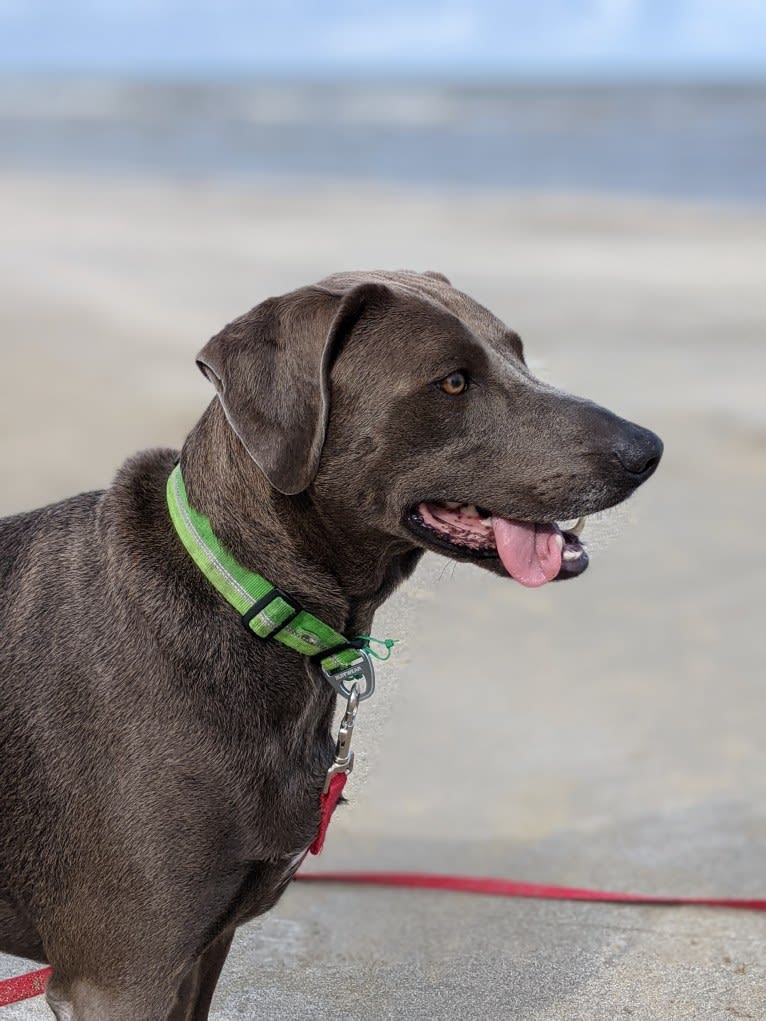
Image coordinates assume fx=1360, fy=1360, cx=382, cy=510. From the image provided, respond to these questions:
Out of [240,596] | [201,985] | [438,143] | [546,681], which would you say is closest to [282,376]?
[240,596]

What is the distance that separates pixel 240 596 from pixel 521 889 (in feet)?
6.52

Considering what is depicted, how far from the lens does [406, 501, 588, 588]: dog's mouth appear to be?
3.05 metres

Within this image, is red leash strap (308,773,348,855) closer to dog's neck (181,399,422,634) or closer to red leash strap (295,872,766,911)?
dog's neck (181,399,422,634)

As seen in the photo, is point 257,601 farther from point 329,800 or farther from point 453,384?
point 453,384

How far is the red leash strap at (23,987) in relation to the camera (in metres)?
3.18

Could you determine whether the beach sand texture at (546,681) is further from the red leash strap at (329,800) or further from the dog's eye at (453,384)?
the dog's eye at (453,384)

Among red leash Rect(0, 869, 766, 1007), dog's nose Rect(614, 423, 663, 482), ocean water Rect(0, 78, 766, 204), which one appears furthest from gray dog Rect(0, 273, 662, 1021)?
ocean water Rect(0, 78, 766, 204)

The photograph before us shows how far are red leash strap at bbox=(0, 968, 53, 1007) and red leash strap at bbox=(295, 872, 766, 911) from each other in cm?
155

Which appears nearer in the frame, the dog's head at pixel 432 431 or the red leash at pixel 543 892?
the dog's head at pixel 432 431

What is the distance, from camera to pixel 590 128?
129 ft

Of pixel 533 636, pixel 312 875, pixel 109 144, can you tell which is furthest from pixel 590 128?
pixel 312 875

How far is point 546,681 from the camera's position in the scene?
6.50 meters

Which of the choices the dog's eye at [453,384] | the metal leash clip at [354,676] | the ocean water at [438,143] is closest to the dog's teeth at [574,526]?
the dog's eye at [453,384]

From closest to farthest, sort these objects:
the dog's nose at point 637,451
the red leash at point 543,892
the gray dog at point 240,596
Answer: the gray dog at point 240,596
the dog's nose at point 637,451
the red leash at point 543,892
